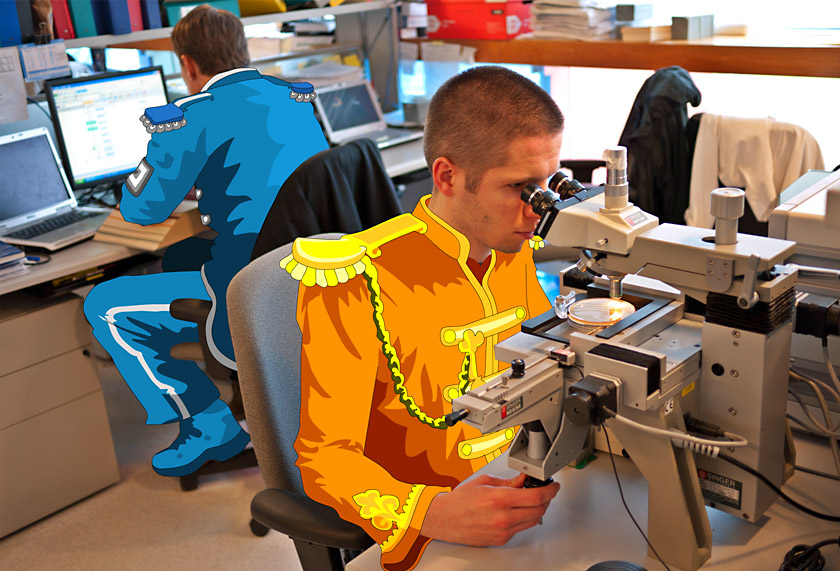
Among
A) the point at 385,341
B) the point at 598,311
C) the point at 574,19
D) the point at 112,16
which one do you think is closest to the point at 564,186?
the point at 598,311

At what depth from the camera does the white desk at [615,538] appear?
1.09 m

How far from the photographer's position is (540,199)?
1071 mm

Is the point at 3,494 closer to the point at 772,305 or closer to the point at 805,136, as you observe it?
the point at 772,305

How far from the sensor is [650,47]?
3061mm

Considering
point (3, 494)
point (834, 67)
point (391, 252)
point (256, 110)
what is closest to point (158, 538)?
point (3, 494)

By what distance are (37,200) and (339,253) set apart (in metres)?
1.75

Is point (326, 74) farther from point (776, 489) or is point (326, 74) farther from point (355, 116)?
point (776, 489)

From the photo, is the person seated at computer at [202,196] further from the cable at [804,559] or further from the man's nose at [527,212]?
the cable at [804,559]

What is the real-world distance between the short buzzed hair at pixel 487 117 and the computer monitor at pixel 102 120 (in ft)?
5.46

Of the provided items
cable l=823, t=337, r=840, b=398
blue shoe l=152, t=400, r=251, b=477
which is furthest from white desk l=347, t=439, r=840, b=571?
blue shoe l=152, t=400, r=251, b=477

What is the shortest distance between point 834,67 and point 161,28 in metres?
2.32

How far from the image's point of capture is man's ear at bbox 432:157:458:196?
54.8 inches

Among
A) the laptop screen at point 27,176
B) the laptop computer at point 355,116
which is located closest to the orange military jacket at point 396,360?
the laptop screen at point 27,176

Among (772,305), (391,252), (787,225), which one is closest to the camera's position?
(772,305)
